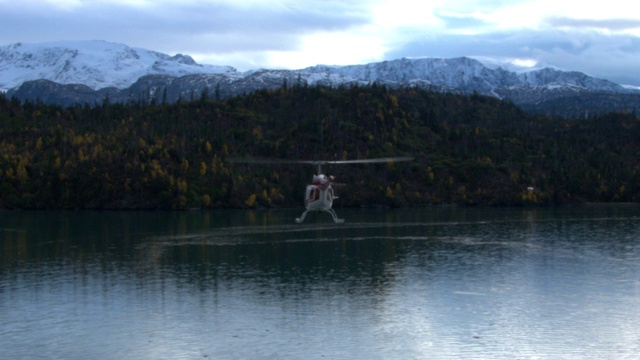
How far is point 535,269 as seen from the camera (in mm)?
86000

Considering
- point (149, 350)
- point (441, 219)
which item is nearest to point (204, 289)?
point (149, 350)

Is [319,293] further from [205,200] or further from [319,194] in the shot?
[205,200]

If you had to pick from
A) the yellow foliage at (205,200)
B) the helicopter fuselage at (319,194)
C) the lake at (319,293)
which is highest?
the helicopter fuselage at (319,194)

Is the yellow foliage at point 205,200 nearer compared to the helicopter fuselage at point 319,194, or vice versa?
the helicopter fuselage at point 319,194

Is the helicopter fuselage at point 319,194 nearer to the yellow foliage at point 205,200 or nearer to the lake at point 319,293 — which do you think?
the lake at point 319,293

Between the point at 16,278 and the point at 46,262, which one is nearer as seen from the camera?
the point at 16,278

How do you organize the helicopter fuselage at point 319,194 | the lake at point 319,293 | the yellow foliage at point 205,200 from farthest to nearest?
the yellow foliage at point 205,200
the helicopter fuselage at point 319,194
the lake at point 319,293

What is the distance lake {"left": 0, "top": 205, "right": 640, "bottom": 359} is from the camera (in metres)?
52.3

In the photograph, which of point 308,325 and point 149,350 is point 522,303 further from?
point 149,350

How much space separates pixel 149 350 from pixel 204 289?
22.4 metres

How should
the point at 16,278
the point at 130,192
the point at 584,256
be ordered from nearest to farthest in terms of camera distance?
the point at 16,278, the point at 584,256, the point at 130,192

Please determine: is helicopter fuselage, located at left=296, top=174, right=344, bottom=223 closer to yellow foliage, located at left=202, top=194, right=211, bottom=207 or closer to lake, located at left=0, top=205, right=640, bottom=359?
lake, located at left=0, top=205, right=640, bottom=359

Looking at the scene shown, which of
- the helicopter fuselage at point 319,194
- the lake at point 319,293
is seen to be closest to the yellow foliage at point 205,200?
the lake at point 319,293

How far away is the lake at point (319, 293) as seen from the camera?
52.3 meters
